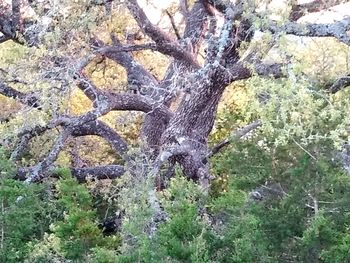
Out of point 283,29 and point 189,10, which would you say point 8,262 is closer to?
point 283,29

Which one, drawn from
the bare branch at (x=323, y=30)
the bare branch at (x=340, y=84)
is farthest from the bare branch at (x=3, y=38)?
the bare branch at (x=340, y=84)

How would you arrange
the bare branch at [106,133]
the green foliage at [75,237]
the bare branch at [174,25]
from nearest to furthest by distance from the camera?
the green foliage at [75,237]
the bare branch at [174,25]
the bare branch at [106,133]

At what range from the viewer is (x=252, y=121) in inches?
337

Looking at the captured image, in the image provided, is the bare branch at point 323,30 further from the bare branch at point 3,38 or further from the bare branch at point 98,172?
the bare branch at point 3,38

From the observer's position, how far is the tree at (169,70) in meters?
7.82

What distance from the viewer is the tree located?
308 inches

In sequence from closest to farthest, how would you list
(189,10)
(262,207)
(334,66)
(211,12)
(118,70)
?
1. (262,207)
2. (334,66)
3. (211,12)
4. (189,10)
5. (118,70)

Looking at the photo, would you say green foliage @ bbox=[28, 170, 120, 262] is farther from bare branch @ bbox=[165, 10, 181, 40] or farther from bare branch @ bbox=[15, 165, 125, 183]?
bare branch @ bbox=[165, 10, 181, 40]

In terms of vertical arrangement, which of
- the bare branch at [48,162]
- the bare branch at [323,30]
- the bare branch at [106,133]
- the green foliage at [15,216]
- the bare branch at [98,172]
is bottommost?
the bare branch at [98,172]

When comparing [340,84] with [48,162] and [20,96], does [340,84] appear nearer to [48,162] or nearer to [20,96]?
[48,162]

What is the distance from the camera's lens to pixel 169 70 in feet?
34.8

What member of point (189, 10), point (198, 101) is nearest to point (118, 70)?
point (189, 10)

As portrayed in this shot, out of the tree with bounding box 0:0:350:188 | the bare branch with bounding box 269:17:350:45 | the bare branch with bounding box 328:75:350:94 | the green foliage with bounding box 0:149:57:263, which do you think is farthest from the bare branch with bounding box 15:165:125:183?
the bare branch with bounding box 269:17:350:45

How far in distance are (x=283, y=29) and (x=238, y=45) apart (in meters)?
1.45
